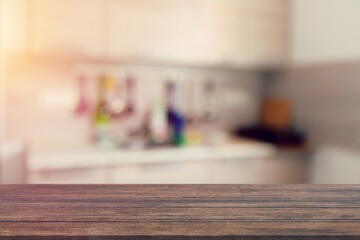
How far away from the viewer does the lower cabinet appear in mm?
2131

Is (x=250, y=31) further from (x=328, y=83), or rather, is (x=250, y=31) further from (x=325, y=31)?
(x=328, y=83)

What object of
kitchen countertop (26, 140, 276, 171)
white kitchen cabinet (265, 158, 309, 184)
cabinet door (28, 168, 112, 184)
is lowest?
white kitchen cabinet (265, 158, 309, 184)

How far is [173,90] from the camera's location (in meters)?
2.86

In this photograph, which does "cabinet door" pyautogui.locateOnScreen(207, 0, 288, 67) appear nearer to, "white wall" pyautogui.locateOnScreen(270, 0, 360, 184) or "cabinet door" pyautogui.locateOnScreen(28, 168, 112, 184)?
"white wall" pyautogui.locateOnScreen(270, 0, 360, 184)

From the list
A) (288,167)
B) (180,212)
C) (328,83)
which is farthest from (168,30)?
(180,212)

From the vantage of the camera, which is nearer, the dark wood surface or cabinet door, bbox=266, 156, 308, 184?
the dark wood surface

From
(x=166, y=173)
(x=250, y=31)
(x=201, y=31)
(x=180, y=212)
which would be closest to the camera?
(x=180, y=212)

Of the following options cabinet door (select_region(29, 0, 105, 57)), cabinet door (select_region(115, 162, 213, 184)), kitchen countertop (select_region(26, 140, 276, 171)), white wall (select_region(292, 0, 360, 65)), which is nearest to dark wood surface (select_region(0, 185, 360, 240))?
kitchen countertop (select_region(26, 140, 276, 171))

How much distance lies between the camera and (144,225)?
491 mm

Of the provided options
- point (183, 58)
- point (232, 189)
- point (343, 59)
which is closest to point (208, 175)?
point (183, 58)

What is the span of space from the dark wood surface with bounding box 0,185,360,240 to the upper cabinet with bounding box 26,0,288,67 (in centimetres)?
177

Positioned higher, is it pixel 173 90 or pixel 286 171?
pixel 173 90

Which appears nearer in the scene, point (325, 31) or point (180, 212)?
point (180, 212)

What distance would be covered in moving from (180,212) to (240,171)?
2.06m
